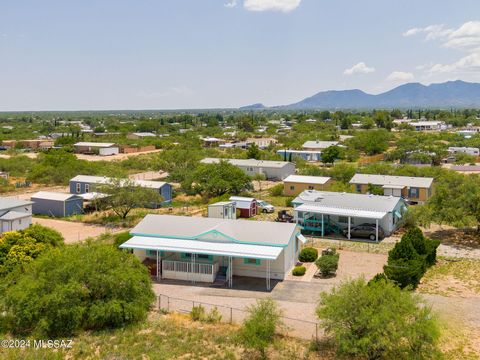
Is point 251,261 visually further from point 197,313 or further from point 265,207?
point 265,207

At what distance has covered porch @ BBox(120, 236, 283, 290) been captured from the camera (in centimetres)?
2355

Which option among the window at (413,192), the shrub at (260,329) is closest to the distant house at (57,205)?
the shrub at (260,329)

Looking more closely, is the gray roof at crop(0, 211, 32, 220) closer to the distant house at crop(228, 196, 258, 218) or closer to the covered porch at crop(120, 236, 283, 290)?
the covered porch at crop(120, 236, 283, 290)

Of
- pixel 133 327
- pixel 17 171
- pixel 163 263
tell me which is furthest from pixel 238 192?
pixel 17 171

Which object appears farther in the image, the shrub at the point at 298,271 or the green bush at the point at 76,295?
the shrub at the point at 298,271

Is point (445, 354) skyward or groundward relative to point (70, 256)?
groundward

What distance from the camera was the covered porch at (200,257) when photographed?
77.3ft

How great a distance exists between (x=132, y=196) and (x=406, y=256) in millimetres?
21208

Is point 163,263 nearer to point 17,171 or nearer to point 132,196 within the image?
point 132,196

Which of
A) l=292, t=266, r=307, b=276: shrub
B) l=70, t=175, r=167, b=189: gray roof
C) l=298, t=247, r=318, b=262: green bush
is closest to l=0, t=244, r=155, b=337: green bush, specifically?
l=292, t=266, r=307, b=276: shrub

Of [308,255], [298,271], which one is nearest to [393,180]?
[308,255]

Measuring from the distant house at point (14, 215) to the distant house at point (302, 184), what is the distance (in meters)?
23.5

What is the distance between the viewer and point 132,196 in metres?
37.7

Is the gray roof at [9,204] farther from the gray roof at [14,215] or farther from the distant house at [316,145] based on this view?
the distant house at [316,145]
